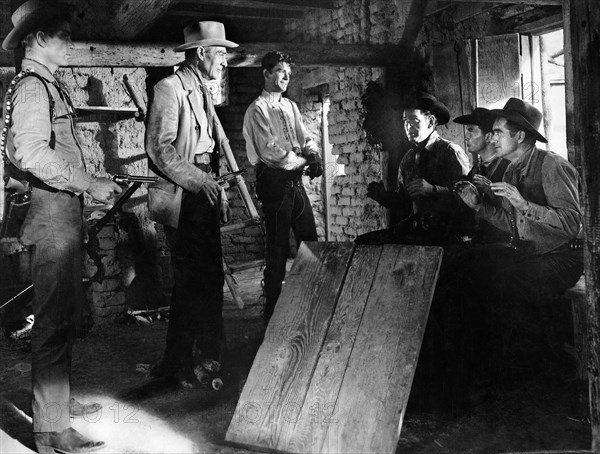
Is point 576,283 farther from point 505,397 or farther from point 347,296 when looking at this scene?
point 347,296

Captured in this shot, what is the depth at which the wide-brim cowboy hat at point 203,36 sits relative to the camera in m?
4.50

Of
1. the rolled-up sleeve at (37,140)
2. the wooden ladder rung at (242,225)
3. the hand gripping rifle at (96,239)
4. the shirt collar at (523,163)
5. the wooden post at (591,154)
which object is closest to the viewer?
the wooden post at (591,154)

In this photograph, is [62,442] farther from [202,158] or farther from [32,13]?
[32,13]

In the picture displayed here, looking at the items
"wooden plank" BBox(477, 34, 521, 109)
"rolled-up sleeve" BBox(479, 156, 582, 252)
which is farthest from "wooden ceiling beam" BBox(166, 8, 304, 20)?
"rolled-up sleeve" BBox(479, 156, 582, 252)

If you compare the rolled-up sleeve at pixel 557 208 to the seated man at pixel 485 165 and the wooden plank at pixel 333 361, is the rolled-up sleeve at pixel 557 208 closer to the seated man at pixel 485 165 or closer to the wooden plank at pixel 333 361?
the seated man at pixel 485 165

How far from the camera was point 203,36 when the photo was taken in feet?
14.9

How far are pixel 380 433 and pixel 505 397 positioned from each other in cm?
125

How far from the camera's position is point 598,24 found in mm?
2779

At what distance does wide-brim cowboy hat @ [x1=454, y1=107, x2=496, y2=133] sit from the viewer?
488cm

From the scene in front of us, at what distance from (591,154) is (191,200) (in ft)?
8.40

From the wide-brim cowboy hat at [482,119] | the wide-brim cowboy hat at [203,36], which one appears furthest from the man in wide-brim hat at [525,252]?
the wide-brim cowboy hat at [203,36]

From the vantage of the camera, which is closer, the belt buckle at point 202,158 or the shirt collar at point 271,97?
the belt buckle at point 202,158

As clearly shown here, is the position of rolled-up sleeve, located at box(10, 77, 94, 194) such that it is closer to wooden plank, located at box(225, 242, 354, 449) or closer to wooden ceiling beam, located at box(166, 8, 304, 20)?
→ wooden plank, located at box(225, 242, 354, 449)

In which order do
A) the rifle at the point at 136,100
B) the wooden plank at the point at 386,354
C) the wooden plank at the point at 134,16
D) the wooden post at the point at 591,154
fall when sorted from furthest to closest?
the rifle at the point at 136,100
the wooden plank at the point at 134,16
the wooden plank at the point at 386,354
the wooden post at the point at 591,154
